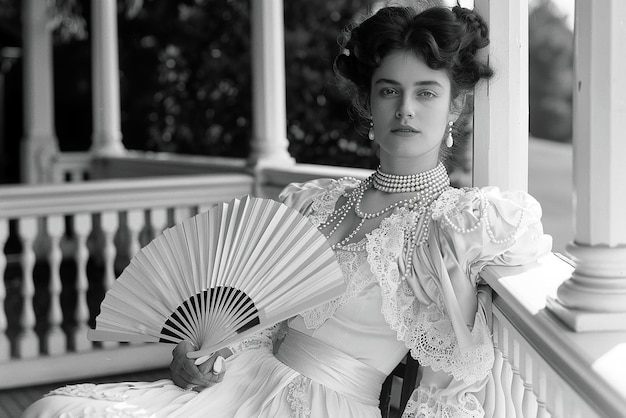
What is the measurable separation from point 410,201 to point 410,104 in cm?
22

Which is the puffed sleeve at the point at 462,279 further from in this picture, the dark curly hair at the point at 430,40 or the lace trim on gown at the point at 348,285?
the dark curly hair at the point at 430,40

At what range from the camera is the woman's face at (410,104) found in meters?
2.01

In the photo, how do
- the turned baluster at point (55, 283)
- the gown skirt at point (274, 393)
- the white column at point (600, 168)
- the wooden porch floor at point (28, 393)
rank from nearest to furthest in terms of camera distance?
the white column at point (600, 168), the gown skirt at point (274, 393), the wooden porch floor at point (28, 393), the turned baluster at point (55, 283)

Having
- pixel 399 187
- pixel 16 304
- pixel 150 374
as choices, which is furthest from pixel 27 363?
pixel 399 187

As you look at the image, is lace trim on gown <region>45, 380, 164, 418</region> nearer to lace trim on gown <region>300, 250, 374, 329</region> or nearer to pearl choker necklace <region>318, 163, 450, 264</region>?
lace trim on gown <region>300, 250, 374, 329</region>

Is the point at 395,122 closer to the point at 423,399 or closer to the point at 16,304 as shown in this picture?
the point at 423,399

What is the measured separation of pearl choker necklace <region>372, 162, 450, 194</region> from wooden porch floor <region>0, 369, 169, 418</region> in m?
2.50

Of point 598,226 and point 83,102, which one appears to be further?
point 83,102

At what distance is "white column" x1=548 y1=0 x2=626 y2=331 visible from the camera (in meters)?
1.39

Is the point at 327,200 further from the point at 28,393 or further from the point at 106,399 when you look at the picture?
the point at 28,393

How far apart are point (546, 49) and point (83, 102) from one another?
50.9 ft

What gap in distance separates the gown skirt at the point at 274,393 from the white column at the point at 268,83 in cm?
303

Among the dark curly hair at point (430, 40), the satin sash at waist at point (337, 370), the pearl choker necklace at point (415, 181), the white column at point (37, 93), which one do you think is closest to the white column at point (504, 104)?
the dark curly hair at point (430, 40)

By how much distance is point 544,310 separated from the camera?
5.22 feet
